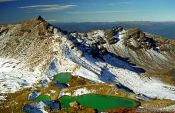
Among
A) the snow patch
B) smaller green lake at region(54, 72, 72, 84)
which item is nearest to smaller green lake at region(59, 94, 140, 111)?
the snow patch

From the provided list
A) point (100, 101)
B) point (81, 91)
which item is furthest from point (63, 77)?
point (100, 101)

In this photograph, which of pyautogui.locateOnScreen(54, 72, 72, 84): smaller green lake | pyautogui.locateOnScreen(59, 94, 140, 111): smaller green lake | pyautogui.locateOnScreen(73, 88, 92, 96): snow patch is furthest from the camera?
pyautogui.locateOnScreen(54, 72, 72, 84): smaller green lake

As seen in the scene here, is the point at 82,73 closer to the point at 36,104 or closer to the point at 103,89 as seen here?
the point at 103,89

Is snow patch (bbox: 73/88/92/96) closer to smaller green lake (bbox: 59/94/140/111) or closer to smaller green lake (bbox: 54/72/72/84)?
smaller green lake (bbox: 59/94/140/111)

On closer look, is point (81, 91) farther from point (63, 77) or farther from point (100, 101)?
point (63, 77)

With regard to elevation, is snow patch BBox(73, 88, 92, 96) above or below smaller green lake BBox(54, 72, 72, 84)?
above

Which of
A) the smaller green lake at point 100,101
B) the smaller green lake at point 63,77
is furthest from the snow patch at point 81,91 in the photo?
the smaller green lake at point 63,77
